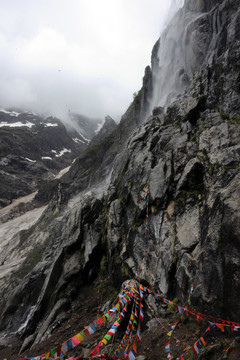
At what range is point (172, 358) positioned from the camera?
6.32 meters

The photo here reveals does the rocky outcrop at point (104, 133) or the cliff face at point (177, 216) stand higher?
the rocky outcrop at point (104, 133)

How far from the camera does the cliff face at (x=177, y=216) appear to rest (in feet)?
23.4

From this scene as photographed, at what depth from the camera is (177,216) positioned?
10797mm

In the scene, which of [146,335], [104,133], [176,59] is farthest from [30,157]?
[146,335]

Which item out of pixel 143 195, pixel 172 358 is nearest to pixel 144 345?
pixel 172 358

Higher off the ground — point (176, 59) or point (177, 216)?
point (176, 59)

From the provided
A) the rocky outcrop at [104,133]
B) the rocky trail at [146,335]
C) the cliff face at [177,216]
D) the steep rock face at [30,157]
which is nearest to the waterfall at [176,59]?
the cliff face at [177,216]

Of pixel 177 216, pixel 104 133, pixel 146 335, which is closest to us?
pixel 146 335

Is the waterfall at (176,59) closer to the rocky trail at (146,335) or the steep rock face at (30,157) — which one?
the rocky trail at (146,335)

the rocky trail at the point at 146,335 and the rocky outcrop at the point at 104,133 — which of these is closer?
the rocky trail at the point at 146,335

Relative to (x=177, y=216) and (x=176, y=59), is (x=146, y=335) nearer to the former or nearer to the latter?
(x=177, y=216)

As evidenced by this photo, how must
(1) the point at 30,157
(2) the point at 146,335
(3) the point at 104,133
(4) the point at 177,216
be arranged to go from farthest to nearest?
1. (1) the point at 30,157
2. (3) the point at 104,133
3. (4) the point at 177,216
4. (2) the point at 146,335

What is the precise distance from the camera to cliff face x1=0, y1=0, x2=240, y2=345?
23.4ft

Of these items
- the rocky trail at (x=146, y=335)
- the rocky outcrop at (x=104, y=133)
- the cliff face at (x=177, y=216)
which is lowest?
the rocky trail at (x=146, y=335)
